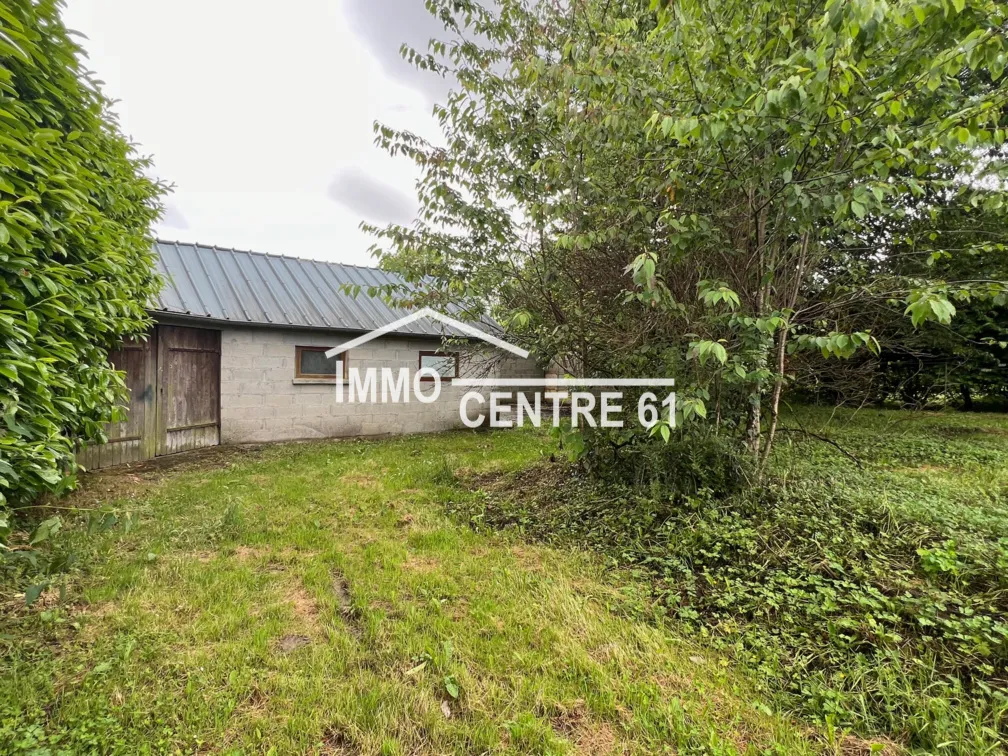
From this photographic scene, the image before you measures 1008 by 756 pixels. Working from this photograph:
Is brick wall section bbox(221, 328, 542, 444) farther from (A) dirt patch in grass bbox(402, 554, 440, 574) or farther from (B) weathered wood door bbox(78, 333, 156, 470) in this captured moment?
(A) dirt patch in grass bbox(402, 554, 440, 574)

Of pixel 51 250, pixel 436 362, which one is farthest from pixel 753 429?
pixel 436 362

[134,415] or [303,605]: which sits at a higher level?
[134,415]

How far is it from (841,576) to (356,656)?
266 centimetres

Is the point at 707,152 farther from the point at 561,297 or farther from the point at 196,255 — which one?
the point at 196,255

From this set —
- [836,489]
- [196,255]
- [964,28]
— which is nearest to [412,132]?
[964,28]

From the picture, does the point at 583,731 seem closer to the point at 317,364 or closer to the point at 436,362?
the point at 317,364

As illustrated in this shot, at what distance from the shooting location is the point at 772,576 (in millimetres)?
2436

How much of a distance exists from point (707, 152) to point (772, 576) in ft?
8.24

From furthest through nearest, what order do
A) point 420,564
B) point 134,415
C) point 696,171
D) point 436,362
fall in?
1. point 436,362
2. point 134,415
3. point 420,564
4. point 696,171

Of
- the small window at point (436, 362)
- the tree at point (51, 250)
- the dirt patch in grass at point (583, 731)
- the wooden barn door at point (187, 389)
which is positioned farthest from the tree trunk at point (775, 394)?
the wooden barn door at point (187, 389)

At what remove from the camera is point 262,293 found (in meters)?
7.73

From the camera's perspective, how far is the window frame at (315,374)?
762 cm

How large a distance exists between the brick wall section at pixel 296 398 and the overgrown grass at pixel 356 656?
3804 millimetres

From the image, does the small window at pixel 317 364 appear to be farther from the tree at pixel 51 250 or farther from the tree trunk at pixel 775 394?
the tree trunk at pixel 775 394
